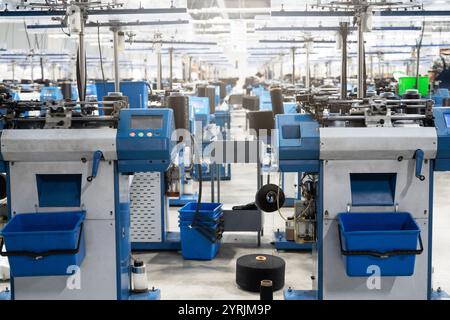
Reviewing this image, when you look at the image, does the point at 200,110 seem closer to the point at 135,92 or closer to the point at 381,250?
the point at 135,92

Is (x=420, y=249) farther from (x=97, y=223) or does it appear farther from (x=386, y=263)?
(x=97, y=223)

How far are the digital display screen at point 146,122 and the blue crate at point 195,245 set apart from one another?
1.77 meters

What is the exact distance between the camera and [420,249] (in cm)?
282

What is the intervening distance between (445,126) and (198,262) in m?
2.32

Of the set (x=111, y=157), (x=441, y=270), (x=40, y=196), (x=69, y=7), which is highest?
(x=69, y=7)

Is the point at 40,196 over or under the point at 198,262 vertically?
over

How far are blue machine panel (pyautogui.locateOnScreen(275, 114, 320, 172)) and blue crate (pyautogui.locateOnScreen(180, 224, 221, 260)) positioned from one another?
5.90 ft

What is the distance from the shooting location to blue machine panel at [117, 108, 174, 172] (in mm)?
2877

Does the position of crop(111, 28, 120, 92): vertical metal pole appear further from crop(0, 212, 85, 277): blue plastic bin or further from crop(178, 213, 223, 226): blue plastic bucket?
crop(0, 212, 85, 277): blue plastic bin

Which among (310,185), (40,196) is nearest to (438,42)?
→ (310,185)

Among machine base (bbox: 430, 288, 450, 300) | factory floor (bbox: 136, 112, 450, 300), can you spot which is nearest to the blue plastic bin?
factory floor (bbox: 136, 112, 450, 300)

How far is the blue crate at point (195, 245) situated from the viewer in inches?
180

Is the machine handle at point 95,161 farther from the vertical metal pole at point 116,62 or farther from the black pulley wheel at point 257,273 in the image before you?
the vertical metal pole at point 116,62

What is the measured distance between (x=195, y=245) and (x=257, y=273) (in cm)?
90
